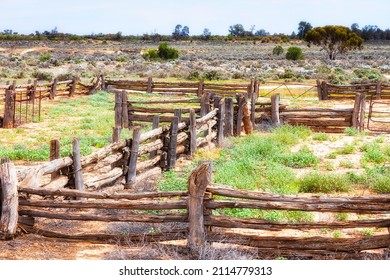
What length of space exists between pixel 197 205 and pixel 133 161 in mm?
3567

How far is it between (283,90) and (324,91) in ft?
11.9

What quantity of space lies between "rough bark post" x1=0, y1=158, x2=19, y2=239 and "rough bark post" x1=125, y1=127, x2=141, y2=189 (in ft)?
10.0

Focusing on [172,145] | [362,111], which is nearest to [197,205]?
[172,145]

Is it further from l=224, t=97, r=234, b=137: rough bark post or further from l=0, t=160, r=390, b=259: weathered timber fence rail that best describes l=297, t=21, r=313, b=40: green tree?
l=0, t=160, r=390, b=259: weathered timber fence rail

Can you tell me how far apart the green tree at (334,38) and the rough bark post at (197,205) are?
183ft

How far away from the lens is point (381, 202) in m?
6.16

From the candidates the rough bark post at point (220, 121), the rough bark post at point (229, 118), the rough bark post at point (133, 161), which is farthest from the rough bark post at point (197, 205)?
the rough bark post at point (229, 118)

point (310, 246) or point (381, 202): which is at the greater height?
point (381, 202)

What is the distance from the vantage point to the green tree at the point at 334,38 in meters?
59.0

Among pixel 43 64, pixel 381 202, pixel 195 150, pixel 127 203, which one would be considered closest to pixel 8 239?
pixel 127 203

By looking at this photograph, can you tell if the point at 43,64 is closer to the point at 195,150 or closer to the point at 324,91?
the point at 324,91

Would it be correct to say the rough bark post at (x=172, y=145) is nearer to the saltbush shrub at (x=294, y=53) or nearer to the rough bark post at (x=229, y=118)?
the rough bark post at (x=229, y=118)

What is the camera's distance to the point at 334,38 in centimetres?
5981

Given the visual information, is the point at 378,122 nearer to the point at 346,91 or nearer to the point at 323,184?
the point at 346,91
